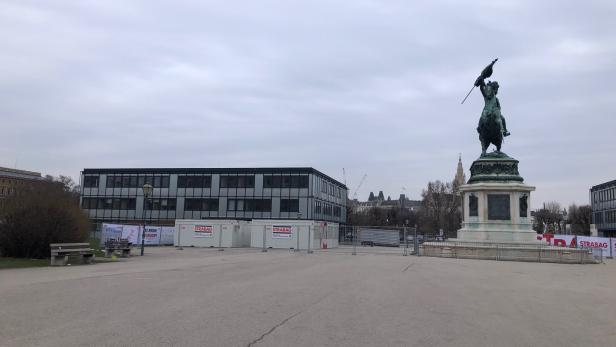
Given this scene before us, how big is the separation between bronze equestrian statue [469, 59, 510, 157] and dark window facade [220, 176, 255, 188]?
144 feet

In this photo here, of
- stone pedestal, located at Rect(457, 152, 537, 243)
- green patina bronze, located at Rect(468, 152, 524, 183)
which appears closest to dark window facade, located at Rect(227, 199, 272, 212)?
green patina bronze, located at Rect(468, 152, 524, 183)

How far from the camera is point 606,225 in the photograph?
100m

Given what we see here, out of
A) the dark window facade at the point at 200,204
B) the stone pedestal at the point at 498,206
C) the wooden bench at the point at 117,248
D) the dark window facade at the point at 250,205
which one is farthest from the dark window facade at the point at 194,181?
the stone pedestal at the point at 498,206

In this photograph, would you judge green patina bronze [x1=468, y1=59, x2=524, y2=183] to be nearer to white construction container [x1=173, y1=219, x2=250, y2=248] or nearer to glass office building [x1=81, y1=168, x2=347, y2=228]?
white construction container [x1=173, y1=219, x2=250, y2=248]

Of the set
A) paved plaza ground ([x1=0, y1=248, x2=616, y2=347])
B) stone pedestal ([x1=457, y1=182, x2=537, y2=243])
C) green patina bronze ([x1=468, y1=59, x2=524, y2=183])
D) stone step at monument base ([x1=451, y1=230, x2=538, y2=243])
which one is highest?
green patina bronze ([x1=468, y1=59, x2=524, y2=183])

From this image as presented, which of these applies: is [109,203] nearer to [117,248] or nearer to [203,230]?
[203,230]

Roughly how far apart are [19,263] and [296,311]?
16725mm

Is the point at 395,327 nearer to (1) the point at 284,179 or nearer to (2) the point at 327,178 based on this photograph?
(1) the point at 284,179

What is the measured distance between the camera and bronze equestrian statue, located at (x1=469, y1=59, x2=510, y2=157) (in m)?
36.7

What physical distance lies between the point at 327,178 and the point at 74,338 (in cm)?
7783

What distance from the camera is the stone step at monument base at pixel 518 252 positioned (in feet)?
99.2

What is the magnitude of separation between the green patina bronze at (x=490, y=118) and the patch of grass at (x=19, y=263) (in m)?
27.3

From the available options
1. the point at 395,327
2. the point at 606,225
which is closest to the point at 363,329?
the point at 395,327

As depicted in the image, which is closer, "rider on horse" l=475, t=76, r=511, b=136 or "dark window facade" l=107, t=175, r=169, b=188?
"rider on horse" l=475, t=76, r=511, b=136
